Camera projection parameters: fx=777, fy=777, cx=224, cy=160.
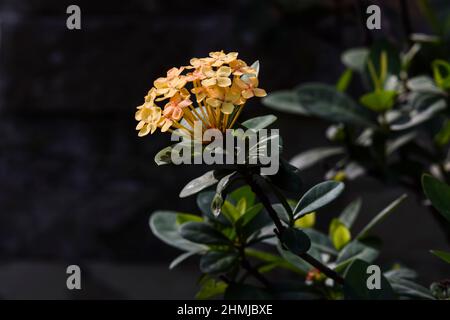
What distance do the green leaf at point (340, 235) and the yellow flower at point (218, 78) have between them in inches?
15.8

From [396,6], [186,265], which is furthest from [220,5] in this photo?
[186,265]

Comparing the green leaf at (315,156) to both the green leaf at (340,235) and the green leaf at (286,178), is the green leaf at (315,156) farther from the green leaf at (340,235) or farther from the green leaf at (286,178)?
the green leaf at (286,178)

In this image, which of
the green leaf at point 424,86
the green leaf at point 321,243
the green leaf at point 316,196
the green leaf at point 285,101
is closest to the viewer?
the green leaf at point 316,196

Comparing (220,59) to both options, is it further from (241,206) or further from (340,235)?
(340,235)

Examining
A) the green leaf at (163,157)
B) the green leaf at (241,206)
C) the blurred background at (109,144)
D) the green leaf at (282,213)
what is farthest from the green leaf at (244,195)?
the blurred background at (109,144)

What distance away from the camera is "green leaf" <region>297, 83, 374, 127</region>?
119 centimetres

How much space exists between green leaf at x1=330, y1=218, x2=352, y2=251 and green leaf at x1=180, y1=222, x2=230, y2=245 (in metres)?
0.20

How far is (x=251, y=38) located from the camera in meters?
1.74

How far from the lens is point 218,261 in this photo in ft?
2.97

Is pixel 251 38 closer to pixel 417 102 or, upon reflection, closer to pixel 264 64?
pixel 264 64

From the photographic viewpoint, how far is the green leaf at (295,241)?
2.44 ft

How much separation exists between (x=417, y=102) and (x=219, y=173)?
0.52 metres

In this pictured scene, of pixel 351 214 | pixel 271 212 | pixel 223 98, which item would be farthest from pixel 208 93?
pixel 351 214

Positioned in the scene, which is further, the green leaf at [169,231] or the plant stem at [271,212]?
the green leaf at [169,231]
